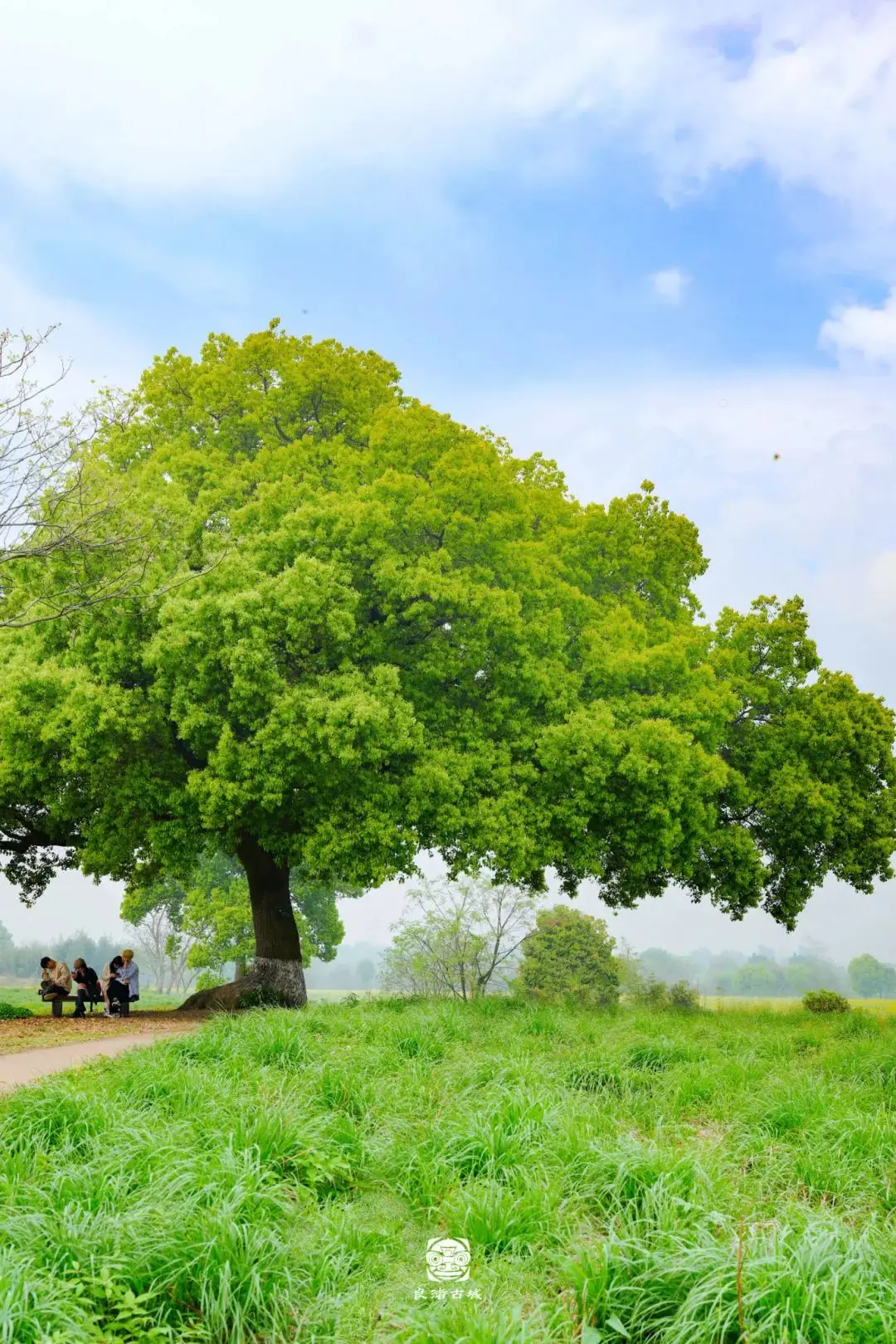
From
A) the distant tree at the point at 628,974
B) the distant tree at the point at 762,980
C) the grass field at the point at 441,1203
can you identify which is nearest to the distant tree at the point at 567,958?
the distant tree at the point at 628,974

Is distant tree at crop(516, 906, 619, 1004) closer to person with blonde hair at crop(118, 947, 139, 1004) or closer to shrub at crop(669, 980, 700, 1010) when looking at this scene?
shrub at crop(669, 980, 700, 1010)

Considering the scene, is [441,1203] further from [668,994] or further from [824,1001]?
[668,994]

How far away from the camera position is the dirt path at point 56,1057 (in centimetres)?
1053

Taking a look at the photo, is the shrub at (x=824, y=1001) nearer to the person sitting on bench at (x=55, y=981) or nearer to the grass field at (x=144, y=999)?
the grass field at (x=144, y=999)

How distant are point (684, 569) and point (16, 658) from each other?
1569 centimetres

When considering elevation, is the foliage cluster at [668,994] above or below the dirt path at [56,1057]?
below

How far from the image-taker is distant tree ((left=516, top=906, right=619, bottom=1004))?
28828mm

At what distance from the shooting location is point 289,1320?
4.32m

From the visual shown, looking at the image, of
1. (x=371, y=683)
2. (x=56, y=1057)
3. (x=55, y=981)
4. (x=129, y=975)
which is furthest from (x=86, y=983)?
(x=371, y=683)

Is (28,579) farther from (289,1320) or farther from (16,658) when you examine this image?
(289,1320)

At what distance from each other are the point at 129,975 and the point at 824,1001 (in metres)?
16.7

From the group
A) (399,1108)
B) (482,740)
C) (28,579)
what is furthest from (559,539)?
(399,1108)

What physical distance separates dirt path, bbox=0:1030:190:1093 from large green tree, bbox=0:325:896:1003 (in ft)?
14.2

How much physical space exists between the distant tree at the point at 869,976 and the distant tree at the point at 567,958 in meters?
67.1
